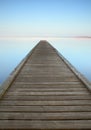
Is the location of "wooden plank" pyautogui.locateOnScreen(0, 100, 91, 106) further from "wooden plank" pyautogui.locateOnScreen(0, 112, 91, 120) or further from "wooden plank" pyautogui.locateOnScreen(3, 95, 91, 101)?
"wooden plank" pyautogui.locateOnScreen(0, 112, 91, 120)

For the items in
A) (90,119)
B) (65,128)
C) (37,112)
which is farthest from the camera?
(37,112)

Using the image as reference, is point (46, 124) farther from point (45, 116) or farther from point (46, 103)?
point (46, 103)

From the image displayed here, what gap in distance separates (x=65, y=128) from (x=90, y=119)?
37cm

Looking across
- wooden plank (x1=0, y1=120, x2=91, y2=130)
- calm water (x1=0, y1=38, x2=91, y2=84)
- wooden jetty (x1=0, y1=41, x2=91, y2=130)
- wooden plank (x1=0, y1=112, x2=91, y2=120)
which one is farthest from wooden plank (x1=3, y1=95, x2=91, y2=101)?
calm water (x1=0, y1=38, x2=91, y2=84)

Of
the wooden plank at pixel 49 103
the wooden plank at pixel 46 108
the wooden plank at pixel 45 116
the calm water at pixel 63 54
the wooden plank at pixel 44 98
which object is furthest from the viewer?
the calm water at pixel 63 54

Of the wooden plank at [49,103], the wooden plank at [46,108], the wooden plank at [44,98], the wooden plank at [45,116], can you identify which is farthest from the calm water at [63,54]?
the wooden plank at [45,116]

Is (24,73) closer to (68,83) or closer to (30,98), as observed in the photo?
(68,83)

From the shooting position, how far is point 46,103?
3461mm

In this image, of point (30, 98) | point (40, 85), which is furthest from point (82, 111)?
point (40, 85)

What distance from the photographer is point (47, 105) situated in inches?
133

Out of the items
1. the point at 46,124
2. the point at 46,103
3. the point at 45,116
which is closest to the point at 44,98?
the point at 46,103

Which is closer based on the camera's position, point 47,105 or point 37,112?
point 37,112

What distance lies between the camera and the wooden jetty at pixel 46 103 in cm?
279

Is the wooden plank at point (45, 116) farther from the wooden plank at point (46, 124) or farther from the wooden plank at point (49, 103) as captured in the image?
the wooden plank at point (49, 103)
